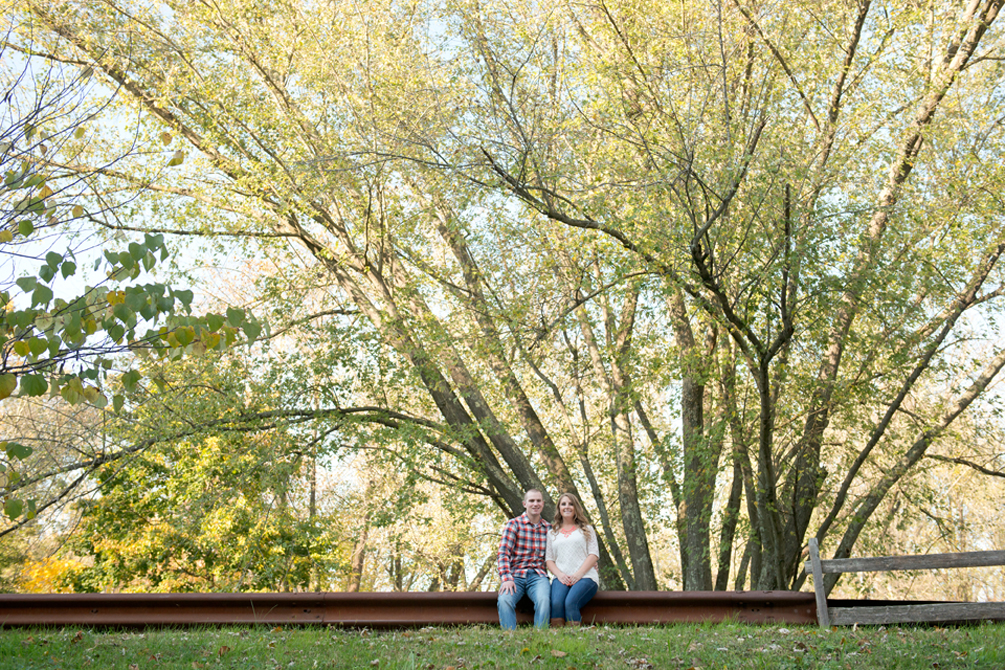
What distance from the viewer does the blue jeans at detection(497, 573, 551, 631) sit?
650cm

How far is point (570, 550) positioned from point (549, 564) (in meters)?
0.22

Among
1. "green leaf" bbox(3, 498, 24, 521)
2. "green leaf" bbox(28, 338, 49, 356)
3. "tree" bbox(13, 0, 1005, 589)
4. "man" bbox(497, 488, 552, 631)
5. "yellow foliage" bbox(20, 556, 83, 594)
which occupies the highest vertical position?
"tree" bbox(13, 0, 1005, 589)

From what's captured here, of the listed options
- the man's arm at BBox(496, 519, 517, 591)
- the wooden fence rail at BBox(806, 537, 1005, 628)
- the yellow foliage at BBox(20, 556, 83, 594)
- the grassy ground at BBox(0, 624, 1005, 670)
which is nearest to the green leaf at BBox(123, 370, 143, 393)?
the grassy ground at BBox(0, 624, 1005, 670)

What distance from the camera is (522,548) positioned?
23.6 ft

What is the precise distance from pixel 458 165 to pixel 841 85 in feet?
17.8

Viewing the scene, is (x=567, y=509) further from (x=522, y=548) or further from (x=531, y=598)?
(x=531, y=598)

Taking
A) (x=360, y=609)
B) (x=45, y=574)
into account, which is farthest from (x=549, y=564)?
(x=45, y=574)

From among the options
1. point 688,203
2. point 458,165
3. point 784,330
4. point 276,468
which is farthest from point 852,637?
point 276,468

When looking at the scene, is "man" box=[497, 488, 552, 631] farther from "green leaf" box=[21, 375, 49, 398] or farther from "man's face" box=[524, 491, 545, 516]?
"green leaf" box=[21, 375, 49, 398]

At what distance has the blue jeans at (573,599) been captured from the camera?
6.69m

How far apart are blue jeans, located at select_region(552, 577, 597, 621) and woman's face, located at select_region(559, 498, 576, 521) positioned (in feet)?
2.43

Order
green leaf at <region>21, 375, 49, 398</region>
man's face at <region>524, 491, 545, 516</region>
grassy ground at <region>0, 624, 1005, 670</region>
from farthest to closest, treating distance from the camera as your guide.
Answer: man's face at <region>524, 491, 545, 516</region>
grassy ground at <region>0, 624, 1005, 670</region>
green leaf at <region>21, 375, 49, 398</region>

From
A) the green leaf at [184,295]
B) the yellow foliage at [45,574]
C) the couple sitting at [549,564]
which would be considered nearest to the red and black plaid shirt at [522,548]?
the couple sitting at [549,564]

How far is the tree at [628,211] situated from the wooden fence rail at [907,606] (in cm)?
291
